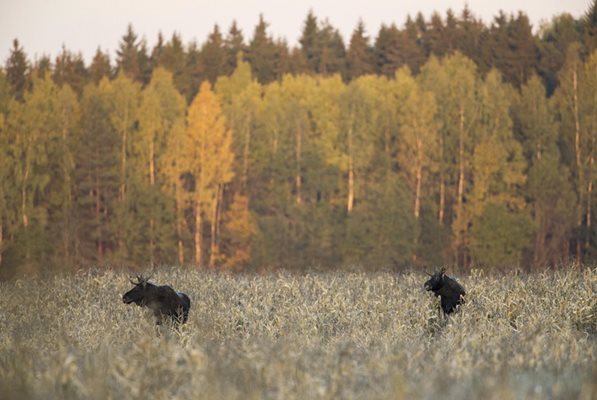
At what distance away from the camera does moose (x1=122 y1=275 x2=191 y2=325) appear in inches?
500

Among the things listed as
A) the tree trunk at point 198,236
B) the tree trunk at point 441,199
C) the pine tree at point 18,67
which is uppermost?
the pine tree at point 18,67

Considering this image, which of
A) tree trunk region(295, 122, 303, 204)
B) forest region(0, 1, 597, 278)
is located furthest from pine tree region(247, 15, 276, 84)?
tree trunk region(295, 122, 303, 204)

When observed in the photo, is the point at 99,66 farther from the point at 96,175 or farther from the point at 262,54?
the point at 96,175

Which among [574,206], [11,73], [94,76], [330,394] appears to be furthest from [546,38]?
[330,394]

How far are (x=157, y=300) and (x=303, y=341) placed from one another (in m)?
3.77

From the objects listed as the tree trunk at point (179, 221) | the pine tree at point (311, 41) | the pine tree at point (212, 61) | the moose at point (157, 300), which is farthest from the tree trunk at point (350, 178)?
the moose at point (157, 300)

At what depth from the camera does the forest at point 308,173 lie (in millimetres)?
44125

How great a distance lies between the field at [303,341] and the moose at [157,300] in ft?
0.90

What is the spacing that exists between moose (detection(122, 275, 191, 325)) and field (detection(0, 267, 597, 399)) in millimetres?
275

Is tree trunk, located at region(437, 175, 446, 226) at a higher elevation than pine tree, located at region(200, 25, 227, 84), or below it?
below

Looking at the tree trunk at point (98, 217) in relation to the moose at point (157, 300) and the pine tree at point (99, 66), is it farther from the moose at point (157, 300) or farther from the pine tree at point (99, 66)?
the moose at point (157, 300)

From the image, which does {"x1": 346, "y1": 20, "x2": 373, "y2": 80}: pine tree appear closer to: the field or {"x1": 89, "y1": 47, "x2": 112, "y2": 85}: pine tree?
{"x1": 89, "y1": 47, "x2": 112, "y2": 85}: pine tree

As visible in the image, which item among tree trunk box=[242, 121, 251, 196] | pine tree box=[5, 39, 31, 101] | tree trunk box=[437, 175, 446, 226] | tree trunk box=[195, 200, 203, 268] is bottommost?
tree trunk box=[195, 200, 203, 268]

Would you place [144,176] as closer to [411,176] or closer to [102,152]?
[102,152]
